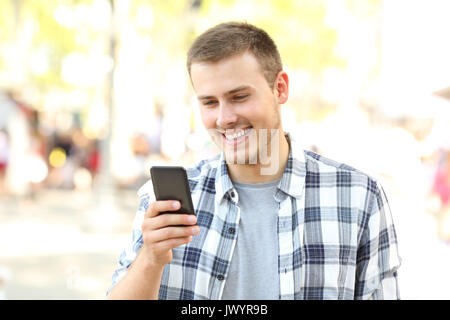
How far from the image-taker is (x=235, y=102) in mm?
2068

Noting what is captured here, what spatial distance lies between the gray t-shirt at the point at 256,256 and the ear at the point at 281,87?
0.40 meters

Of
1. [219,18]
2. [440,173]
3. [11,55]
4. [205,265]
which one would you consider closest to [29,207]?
[11,55]

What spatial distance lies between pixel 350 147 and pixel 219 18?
430 centimetres

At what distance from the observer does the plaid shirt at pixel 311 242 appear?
1947 millimetres

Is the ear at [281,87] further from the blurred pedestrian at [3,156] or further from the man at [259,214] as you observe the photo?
→ the blurred pedestrian at [3,156]

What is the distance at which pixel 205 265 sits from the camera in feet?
6.50

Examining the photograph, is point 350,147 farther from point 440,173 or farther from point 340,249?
point 340,249

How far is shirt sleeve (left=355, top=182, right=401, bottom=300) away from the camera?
2.01 metres

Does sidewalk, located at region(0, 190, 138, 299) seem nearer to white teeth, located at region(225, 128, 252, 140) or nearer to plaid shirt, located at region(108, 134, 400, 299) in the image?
plaid shirt, located at region(108, 134, 400, 299)

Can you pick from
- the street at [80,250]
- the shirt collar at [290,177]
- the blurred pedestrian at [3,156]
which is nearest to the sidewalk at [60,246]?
the street at [80,250]

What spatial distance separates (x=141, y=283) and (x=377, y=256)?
803 mm

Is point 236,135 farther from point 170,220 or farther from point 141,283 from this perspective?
point 141,283

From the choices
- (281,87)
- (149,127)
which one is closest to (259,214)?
(281,87)

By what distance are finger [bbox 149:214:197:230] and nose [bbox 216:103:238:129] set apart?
42 cm
